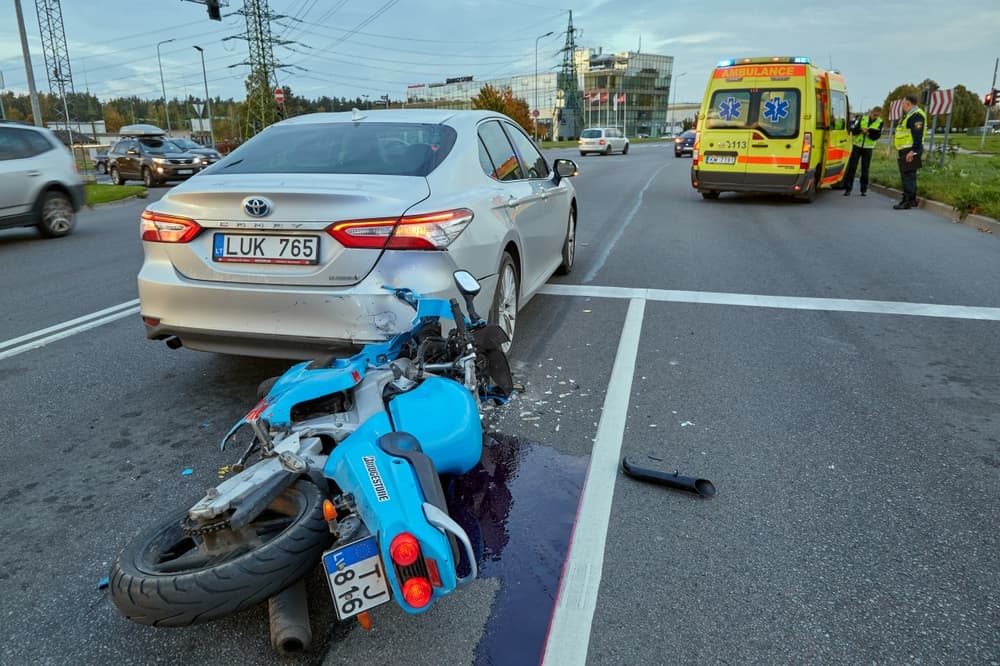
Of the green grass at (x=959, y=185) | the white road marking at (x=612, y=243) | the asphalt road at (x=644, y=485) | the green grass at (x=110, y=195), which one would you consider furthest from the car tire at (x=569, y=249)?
the green grass at (x=110, y=195)

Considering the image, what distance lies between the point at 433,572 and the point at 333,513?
14.3 inches

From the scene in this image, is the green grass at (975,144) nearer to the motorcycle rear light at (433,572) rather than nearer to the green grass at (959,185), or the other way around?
the green grass at (959,185)

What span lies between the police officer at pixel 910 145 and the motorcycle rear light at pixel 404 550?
14122mm

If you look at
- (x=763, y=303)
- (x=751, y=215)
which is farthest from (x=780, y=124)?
(x=763, y=303)

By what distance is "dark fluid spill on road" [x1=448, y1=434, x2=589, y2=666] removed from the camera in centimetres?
230

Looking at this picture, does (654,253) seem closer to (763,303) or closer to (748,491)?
(763,303)

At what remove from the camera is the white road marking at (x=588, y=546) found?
2.25 m

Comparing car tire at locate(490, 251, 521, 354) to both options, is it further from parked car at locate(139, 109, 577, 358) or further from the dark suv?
the dark suv

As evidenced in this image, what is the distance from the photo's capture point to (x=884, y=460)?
11.5 ft

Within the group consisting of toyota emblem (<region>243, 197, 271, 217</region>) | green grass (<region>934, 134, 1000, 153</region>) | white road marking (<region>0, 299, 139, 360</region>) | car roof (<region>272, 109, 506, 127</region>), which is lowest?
white road marking (<region>0, 299, 139, 360</region>)

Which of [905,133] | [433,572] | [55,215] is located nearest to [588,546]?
[433,572]

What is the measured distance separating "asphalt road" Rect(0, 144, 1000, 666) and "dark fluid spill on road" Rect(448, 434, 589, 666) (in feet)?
0.04

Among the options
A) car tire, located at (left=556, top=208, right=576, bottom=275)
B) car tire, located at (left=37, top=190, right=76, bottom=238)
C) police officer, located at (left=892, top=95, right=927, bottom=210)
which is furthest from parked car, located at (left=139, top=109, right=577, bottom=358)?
police officer, located at (left=892, top=95, right=927, bottom=210)

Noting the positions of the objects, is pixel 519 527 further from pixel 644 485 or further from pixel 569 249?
pixel 569 249
